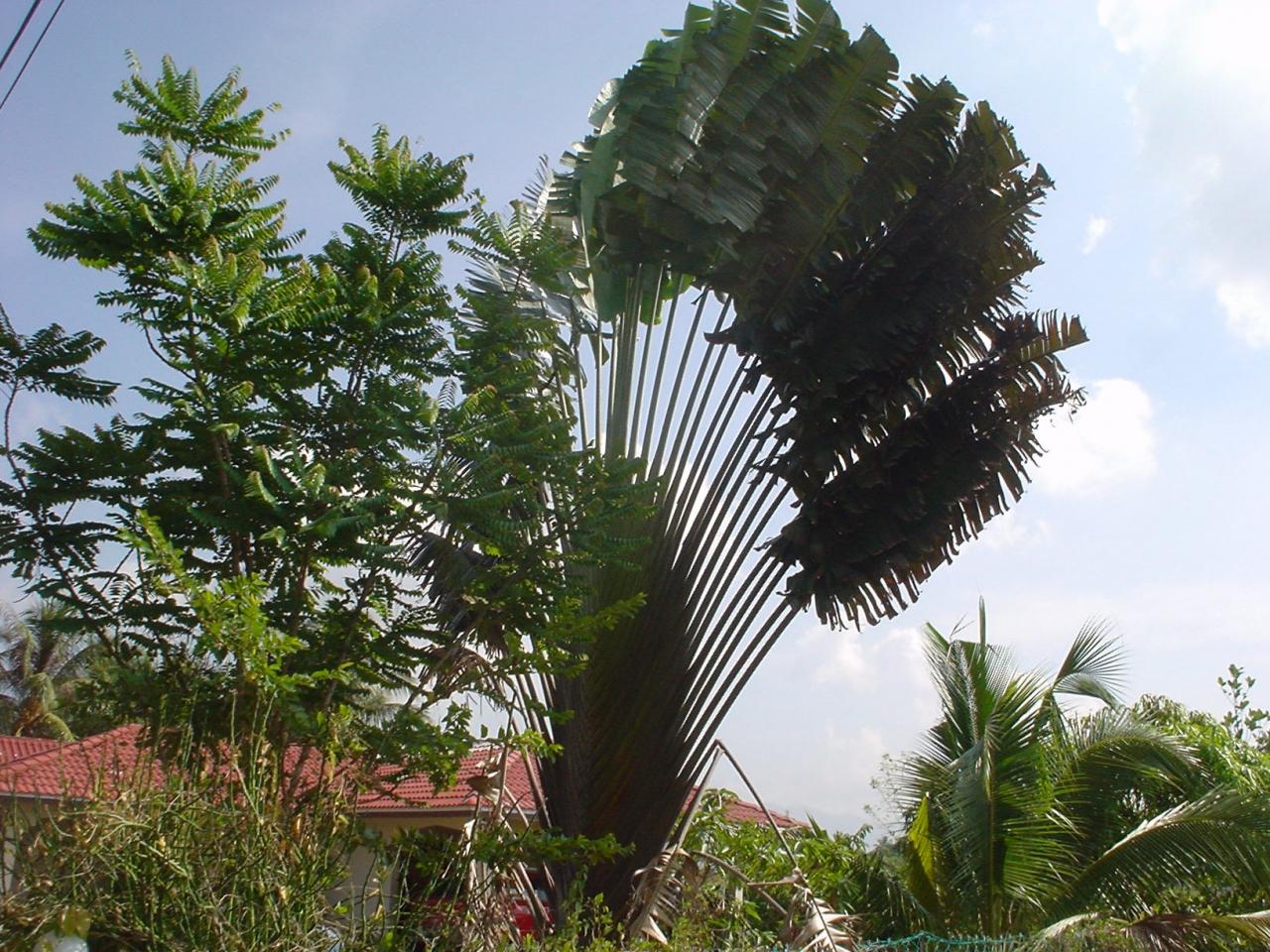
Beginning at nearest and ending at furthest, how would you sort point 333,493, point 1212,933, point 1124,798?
1. point 333,493
2. point 1212,933
3. point 1124,798

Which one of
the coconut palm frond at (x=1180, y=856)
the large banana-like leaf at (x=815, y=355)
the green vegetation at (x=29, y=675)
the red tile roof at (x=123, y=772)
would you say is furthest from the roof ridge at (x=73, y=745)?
the green vegetation at (x=29, y=675)

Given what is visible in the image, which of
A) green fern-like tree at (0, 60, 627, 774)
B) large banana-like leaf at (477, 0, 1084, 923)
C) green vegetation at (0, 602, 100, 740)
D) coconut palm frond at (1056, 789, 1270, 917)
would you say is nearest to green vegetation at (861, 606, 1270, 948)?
coconut palm frond at (1056, 789, 1270, 917)

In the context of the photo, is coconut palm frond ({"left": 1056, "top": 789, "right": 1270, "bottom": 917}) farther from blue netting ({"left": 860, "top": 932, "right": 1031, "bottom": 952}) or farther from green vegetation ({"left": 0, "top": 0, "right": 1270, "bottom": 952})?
blue netting ({"left": 860, "top": 932, "right": 1031, "bottom": 952})

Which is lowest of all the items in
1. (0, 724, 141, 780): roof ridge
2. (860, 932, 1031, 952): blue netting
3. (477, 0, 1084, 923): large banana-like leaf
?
(860, 932, 1031, 952): blue netting

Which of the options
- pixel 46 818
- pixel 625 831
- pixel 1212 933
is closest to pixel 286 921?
pixel 46 818

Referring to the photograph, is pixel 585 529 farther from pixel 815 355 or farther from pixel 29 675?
pixel 29 675

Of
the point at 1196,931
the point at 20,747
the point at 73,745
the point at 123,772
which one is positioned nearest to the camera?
the point at 123,772

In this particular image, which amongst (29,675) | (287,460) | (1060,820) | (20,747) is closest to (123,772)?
(287,460)

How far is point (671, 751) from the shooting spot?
25.8 feet

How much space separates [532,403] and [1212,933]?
7.55m

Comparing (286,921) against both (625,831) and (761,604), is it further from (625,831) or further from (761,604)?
(761,604)

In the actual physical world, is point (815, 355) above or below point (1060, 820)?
above

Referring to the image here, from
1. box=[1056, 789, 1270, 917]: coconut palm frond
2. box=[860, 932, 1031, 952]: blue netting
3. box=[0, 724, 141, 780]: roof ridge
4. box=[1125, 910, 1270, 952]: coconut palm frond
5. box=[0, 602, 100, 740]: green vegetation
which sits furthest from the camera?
box=[0, 602, 100, 740]: green vegetation

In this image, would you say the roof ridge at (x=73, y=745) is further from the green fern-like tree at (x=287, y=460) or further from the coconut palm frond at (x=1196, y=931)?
the coconut palm frond at (x=1196, y=931)
